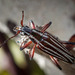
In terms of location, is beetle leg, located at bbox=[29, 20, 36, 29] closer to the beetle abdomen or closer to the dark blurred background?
the dark blurred background

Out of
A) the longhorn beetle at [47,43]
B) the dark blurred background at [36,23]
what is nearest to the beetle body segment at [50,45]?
the longhorn beetle at [47,43]

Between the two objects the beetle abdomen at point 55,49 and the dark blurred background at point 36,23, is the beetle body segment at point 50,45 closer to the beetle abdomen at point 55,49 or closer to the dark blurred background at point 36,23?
the beetle abdomen at point 55,49

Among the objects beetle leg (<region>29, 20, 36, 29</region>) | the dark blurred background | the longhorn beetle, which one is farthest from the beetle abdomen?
beetle leg (<region>29, 20, 36, 29</region>)

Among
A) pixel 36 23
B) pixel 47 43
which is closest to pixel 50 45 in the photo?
pixel 47 43

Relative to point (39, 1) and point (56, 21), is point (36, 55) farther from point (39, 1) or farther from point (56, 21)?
point (39, 1)

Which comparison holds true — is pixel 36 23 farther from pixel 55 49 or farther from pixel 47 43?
pixel 55 49

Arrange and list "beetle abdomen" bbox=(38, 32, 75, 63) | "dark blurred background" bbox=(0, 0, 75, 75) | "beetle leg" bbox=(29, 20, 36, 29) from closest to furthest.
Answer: "dark blurred background" bbox=(0, 0, 75, 75)
"beetle abdomen" bbox=(38, 32, 75, 63)
"beetle leg" bbox=(29, 20, 36, 29)
